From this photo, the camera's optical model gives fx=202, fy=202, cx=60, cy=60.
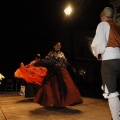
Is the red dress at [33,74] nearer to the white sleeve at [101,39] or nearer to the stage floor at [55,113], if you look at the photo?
the stage floor at [55,113]

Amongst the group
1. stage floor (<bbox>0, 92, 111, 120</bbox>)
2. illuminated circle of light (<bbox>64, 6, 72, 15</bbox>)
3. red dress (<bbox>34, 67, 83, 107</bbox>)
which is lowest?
stage floor (<bbox>0, 92, 111, 120</bbox>)

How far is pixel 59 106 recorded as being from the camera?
195 inches

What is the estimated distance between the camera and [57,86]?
5.15 meters

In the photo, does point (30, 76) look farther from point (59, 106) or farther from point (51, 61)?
point (59, 106)

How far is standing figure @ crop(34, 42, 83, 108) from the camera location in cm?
A: 497

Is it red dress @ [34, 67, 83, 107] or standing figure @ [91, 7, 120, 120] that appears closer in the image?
standing figure @ [91, 7, 120, 120]

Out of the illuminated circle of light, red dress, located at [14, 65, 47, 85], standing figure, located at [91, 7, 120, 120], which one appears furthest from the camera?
the illuminated circle of light

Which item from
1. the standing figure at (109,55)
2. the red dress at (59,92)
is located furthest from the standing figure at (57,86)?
the standing figure at (109,55)

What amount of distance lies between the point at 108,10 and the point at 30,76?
3.35 meters

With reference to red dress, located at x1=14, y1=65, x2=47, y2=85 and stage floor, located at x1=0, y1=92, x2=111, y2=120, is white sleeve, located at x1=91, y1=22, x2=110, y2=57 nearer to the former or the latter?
stage floor, located at x1=0, y1=92, x2=111, y2=120

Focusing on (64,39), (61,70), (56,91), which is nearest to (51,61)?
(61,70)

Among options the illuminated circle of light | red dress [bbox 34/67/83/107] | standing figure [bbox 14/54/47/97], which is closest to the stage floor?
red dress [bbox 34/67/83/107]

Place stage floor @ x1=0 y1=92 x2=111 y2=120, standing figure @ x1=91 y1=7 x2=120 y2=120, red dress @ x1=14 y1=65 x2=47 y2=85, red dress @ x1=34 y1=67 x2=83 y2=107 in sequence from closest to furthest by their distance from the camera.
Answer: standing figure @ x1=91 y1=7 x2=120 y2=120 → stage floor @ x1=0 y1=92 x2=111 y2=120 → red dress @ x1=34 y1=67 x2=83 y2=107 → red dress @ x1=14 y1=65 x2=47 y2=85

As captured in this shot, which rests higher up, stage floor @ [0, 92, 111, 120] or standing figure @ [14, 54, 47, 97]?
standing figure @ [14, 54, 47, 97]
